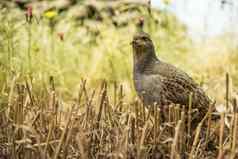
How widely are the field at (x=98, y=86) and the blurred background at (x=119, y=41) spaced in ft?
0.05

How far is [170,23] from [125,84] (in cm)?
199

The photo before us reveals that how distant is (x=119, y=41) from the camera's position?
7.81 meters

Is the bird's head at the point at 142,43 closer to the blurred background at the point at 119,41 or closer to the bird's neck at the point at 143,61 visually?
the bird's neck at the point at 143,61

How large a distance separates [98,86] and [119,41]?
1.03 metres

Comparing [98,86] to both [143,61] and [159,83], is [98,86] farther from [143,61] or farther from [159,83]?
[159,83]

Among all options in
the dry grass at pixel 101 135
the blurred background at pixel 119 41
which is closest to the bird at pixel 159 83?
the dry grass at pixel 101 135

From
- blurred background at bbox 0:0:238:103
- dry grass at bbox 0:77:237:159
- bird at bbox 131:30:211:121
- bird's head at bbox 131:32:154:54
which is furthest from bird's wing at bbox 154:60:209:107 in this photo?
blurred background at bbox 0:0:238:103

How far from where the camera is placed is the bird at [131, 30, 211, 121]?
13.9 ft

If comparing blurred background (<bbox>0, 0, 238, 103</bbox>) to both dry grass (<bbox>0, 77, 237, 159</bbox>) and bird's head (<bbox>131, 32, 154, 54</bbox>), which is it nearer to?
bird's head (<bbox>131, 32, 154, 54</bbox>)

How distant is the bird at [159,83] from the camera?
424 centimetres

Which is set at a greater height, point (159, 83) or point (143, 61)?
point (143, 61)

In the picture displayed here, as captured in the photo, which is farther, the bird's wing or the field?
the bird's wing

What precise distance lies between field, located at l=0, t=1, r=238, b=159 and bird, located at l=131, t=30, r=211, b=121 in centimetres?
14

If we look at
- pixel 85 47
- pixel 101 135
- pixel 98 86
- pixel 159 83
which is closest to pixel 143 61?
pixel 159 83
